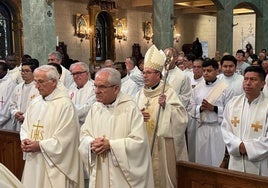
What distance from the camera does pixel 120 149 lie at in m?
3.63

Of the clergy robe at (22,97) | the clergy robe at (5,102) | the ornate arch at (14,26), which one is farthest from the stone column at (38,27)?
the ornate arch at (14,26)

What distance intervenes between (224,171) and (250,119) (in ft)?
2.25

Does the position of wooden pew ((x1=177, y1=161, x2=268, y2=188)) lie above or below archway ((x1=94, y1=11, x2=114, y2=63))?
below

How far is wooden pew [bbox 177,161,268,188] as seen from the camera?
139 inches

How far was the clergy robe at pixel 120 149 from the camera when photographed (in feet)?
12.0

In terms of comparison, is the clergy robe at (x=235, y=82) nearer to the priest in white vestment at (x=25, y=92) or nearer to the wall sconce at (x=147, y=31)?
the priest in white vestment at (x=25, y=92)

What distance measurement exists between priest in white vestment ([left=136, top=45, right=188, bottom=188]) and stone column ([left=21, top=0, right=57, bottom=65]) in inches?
161

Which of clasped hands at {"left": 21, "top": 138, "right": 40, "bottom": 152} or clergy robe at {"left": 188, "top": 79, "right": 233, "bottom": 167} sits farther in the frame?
clergy robe at {"left": 188, "top": 79, "right": 233, "bottom": 167}

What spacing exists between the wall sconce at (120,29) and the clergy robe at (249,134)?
A: 13972mm

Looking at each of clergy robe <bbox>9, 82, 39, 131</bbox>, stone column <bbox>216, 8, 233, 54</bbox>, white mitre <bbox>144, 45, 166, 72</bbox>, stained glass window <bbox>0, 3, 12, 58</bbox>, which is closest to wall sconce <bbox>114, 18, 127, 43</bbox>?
stone column <bbox>216, 8, 233, 54</bbox>

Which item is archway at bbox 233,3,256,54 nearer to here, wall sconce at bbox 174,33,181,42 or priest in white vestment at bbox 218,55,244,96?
wall sconce at bbox 174,33,181,42

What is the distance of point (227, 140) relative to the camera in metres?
4.15

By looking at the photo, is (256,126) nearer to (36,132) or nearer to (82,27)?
(36,132)

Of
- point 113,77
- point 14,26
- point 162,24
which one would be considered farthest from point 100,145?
point 14,26
